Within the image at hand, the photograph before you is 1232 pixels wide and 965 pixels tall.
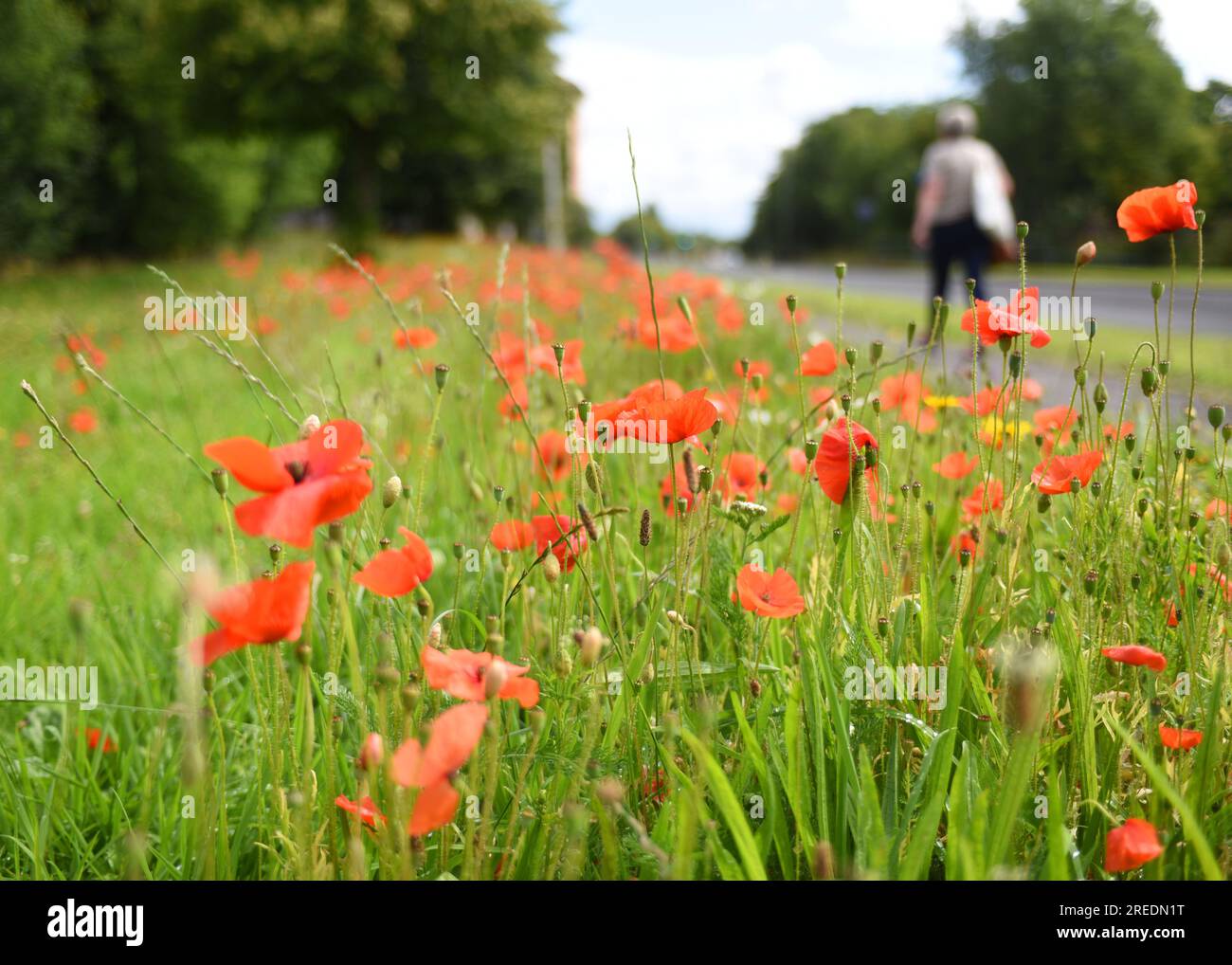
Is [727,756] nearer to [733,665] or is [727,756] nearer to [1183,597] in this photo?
[733,665]

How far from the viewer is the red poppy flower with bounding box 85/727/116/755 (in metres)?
1.53

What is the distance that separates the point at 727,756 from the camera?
1094 millimetres

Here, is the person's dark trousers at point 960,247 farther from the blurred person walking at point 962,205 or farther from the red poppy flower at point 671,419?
the red poppy flower at point 671,419

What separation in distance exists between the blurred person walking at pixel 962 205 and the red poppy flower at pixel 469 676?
535cm

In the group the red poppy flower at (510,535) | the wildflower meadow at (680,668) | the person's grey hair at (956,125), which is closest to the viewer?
the wildflower meadow at (680,668)

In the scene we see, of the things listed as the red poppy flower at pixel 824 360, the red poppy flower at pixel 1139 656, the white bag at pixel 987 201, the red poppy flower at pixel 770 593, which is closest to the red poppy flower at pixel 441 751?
the red poppy flower at pixel 770 593

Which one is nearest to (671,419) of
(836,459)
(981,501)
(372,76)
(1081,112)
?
(836,459)

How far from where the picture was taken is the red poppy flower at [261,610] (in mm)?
704

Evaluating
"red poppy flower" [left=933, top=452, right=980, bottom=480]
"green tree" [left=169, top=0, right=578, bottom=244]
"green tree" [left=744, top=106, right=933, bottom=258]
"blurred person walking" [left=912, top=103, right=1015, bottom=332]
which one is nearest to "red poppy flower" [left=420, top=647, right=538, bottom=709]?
"red poppy flower" [left=933, top=452, right=980, bottom=480]

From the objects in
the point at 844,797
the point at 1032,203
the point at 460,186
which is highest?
the point at 460,186

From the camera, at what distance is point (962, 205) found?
19.1ft

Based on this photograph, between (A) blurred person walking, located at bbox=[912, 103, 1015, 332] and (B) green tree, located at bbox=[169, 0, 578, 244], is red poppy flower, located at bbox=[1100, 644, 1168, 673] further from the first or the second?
(B) green tree, located at bbox=[169, 0, 578, 244]
